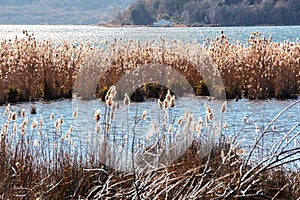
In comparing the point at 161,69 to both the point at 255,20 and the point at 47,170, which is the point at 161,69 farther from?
the point at 255,20

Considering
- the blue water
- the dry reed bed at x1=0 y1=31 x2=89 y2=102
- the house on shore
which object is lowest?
the dry reed bed at x1=0 y1=31 x2=89 y2=102

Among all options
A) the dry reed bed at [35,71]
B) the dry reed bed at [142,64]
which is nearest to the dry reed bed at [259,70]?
the dry reed bed at [142,64]

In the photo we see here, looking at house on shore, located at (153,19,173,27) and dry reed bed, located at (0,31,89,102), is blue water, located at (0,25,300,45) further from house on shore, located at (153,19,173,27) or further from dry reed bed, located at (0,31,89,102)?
house on shore, located at (153,19,173,27)

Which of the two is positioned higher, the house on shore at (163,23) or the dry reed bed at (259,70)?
the house on shore at (163,23)

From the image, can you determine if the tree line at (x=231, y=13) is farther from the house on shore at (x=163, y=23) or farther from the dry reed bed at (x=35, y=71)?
the dry reed bed at (x=35, y=71)

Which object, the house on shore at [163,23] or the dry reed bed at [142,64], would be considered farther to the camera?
the house on shore at [163,23]

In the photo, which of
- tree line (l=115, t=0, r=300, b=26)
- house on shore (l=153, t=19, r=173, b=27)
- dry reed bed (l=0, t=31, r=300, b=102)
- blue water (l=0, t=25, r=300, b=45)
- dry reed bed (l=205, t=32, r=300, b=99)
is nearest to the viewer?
dry reed bed (l=0, t=31, r=300, b=102)

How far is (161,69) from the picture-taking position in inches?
505

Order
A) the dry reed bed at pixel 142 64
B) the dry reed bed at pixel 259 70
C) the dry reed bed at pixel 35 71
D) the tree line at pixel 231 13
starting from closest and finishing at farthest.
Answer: the dry reed bed at pixel 35 71 < the dry reed bed at pixel 142 64 < the dry reed bed at pixel 259 70 < the tree line at pixel 231 13

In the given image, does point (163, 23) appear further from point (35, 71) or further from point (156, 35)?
point (35, 71)

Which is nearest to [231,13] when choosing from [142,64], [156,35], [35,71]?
[156,35]

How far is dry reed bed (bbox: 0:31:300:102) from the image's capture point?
1212 centimetres

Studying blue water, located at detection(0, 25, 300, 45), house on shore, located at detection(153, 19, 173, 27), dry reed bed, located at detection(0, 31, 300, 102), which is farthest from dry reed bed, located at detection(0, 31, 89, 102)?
house on shore, located at detection(153, 19, 173, 27)

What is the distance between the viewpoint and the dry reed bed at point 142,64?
39.8 feet
